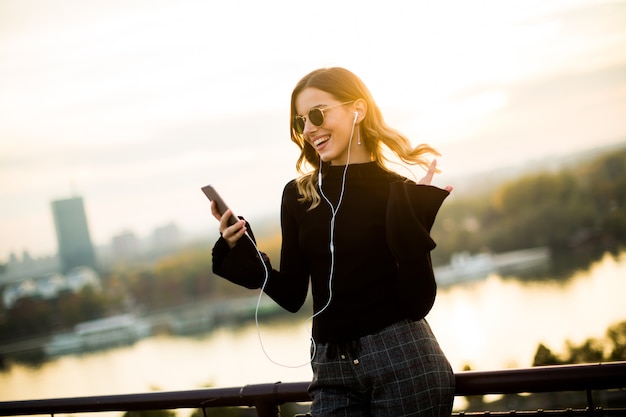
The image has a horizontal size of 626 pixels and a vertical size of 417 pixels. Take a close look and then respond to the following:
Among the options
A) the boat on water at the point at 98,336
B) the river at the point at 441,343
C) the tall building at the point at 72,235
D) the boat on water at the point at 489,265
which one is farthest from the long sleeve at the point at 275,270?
the tall building at the point at 72,235

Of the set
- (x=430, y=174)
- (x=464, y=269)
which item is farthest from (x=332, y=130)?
(x=464, y=269)

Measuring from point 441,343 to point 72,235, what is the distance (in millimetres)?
51798

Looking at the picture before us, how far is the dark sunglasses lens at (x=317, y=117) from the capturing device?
1.98 m

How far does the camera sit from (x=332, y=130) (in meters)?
2.01

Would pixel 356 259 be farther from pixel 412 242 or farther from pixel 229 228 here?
pixel 229 228

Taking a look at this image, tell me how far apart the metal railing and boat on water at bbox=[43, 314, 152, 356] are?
181ft

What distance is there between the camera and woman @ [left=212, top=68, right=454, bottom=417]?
1.77 metres

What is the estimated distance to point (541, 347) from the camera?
2.63 metres

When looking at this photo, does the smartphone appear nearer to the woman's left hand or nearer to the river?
the woman's left hand

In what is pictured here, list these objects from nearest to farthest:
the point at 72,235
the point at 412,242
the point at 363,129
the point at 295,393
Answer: the point at 412,242 → the point at 363,129 → the point at 295,393 → the point at 72,235

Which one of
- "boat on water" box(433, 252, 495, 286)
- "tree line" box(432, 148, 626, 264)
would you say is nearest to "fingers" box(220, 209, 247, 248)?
"boat on water" box(433, 252, 495, 286)

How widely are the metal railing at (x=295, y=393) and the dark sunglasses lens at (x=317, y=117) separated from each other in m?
0.88

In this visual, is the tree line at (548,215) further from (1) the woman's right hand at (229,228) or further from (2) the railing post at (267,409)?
(1) the woman's right hand at (229,228)

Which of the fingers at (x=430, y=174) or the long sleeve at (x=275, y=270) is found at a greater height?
the fingers at (x=430, y=174)
